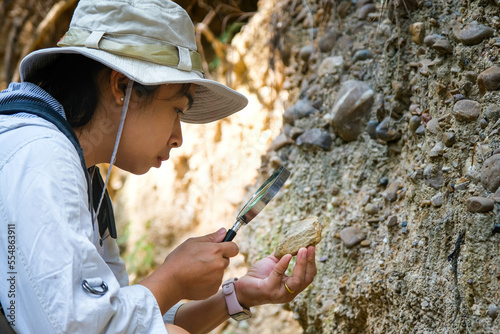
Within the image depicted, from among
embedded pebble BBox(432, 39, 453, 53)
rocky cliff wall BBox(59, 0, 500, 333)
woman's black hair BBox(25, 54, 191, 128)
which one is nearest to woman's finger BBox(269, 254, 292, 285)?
rocky cliff wall BBox(59, 0, 500, 333)

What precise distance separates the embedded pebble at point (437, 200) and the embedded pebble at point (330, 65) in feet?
2.68

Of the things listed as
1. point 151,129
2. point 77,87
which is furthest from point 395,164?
point 77,87

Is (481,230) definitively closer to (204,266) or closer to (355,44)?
(204,266)

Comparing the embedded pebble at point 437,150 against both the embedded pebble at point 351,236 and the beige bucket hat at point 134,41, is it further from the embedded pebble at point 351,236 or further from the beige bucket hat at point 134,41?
the beige bucket hat at point 134,41

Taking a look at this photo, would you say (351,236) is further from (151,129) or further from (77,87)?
(77,87)

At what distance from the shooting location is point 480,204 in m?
1.28

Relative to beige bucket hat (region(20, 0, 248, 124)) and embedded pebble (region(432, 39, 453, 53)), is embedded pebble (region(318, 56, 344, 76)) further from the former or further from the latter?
beige bucket hat (region(20, 0, 248, 124))

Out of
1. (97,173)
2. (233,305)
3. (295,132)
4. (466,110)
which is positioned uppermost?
(466,110)

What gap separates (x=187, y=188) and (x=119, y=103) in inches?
75.5

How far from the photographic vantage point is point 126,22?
1.28m

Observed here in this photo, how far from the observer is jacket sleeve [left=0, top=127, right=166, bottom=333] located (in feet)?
3.24

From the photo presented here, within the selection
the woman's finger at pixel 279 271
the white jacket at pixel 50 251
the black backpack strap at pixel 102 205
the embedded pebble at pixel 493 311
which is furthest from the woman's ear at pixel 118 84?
the embedded pebble at pixel 493 311

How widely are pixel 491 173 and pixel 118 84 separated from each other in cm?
92

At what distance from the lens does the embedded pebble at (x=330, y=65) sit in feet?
7.09
